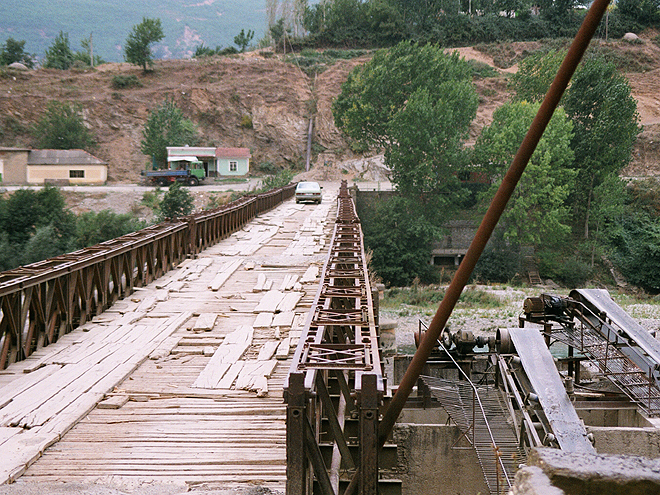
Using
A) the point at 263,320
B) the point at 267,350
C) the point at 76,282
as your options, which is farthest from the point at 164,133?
the point at 267,350

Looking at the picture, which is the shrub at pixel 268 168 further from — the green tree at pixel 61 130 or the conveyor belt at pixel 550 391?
the conveyor belt at pixel 550 391

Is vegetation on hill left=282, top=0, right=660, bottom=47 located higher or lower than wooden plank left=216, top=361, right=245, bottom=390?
higher

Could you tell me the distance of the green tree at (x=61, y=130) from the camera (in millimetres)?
71312

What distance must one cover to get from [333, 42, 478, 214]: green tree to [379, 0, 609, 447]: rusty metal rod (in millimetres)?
48586

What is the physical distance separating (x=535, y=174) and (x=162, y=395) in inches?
1849

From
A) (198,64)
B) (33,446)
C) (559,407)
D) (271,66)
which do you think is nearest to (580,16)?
(271,66)

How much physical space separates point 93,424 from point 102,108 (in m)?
78.9

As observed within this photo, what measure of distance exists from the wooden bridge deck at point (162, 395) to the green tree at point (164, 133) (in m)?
57.1

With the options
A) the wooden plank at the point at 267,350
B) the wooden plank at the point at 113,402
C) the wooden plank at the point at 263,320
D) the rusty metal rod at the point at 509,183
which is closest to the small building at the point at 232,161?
the wooden plank at the point at 263,320

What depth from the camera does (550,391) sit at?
11.6 meters

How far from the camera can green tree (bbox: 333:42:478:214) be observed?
5253cm

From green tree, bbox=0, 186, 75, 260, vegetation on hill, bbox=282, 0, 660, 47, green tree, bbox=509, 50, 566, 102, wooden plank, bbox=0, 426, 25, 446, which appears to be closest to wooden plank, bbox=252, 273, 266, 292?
wooden plank, bbox=0, 426, 25, 446

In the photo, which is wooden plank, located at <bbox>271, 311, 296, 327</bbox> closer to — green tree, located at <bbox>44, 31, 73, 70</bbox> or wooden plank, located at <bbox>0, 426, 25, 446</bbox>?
wooden plank, located at <bbox>0, 426, 25, 446</bbox>

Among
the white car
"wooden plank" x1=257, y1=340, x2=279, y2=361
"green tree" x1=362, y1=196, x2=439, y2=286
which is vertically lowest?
"green tree" x1=362, y1=196, x2=439, y2=286
